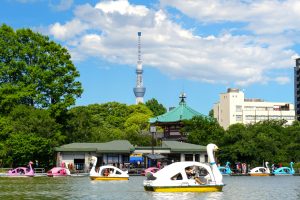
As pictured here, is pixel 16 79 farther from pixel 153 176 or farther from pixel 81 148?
pixel 153 176

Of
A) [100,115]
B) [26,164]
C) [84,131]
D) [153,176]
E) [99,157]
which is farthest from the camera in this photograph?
[100,115]

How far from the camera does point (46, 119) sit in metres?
79.9

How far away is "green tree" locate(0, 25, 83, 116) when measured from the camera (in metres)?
81.8

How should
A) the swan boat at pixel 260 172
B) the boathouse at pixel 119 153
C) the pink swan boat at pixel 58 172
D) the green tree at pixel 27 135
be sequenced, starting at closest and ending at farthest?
the pink swan boat at pixel 58 172, the green tree at pixel 27 135, the swan boat at pixel 260 172, the boathouse at pixel 119 153

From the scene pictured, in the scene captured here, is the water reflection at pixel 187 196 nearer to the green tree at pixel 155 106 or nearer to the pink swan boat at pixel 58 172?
the pink swan boat at pixel 58 172

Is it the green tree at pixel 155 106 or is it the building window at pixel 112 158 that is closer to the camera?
the building window at pixel 112 158

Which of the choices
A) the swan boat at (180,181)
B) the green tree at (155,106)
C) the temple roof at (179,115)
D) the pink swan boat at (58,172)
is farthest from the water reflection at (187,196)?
the green tree at (155,106)

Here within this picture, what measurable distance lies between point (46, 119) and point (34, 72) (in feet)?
21.2

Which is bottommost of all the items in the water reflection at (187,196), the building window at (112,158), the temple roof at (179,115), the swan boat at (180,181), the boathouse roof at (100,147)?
the water reflection at (187,196)

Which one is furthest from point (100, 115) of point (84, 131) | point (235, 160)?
point (235, 160)

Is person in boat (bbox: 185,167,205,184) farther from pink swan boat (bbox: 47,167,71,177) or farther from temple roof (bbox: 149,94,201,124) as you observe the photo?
temple roof (bbox: 149,94,201,124)

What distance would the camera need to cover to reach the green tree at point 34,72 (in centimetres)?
8181

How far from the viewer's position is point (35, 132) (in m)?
80.9

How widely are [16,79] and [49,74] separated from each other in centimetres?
476
